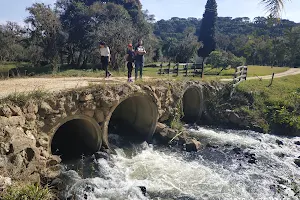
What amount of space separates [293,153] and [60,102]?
12827mm

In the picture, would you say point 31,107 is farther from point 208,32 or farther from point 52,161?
point 208,32

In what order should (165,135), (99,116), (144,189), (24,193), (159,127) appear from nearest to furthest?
1. (24,193)
2. (144,189)
3. (99,116)
4. (165,135)
5. (159,127)

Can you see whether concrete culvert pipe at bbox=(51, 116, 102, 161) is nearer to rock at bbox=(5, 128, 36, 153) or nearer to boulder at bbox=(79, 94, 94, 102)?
boulder at bbox=(79, 94, 94, 102)

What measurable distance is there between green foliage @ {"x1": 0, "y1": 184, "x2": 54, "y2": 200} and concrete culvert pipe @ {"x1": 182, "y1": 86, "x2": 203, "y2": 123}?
1344 cm

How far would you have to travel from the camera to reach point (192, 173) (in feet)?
37.5

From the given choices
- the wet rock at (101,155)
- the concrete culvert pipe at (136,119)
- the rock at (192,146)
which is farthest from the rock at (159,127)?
the wet rock at (101,155)

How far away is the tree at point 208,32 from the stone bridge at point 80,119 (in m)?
35.6

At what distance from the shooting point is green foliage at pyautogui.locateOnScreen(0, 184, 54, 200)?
667 centimetres

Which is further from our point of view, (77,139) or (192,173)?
(77,139)

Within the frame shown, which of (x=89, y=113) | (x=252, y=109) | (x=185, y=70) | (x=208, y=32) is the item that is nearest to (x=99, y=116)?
(x=89, y=113)

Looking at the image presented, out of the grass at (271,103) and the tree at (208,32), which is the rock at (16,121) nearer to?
the grass at (271,103)

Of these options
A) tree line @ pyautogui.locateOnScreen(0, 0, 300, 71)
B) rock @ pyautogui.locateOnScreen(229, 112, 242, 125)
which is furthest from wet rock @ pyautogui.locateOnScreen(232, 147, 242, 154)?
tree line @ pyautogui.locateOnScreen(0, 0, 300, 71)

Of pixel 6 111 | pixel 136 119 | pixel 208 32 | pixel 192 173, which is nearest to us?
pixel 6 111

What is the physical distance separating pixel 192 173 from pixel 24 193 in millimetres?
6876
